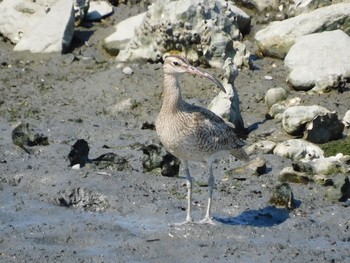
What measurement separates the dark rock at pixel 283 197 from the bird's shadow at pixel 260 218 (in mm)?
68

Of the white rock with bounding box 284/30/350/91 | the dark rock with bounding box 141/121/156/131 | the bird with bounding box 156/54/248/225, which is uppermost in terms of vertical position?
the bird with bounding box 156/54/248/225

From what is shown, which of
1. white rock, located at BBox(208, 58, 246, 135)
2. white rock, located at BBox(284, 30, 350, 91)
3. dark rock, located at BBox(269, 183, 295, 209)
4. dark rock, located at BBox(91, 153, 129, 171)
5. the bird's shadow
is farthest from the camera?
white rock, located at BBox(284, 30, 350, 91)

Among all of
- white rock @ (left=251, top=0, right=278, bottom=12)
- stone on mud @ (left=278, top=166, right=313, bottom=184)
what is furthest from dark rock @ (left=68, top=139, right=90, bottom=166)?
white rock @ (left=251, top=0, right=278, bottom=12)

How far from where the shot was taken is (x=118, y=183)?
11.8 meters

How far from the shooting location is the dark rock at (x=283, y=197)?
11.1 m

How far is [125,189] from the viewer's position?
1163 cm

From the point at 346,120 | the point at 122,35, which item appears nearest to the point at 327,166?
the point at 346,120

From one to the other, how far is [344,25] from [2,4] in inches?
235

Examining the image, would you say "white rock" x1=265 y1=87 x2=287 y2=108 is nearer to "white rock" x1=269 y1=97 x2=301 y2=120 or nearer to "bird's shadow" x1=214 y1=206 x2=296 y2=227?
"white rock" x1=269 y1=97 x2=301 y2=120

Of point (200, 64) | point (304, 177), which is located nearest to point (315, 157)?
point (304, 177)

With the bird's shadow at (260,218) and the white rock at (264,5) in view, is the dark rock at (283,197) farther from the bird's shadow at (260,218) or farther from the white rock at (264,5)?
the white rock at (264,5)

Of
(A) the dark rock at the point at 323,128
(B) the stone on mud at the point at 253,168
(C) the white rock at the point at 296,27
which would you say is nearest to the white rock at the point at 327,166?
(B) the stone on mud at the point at 253,168

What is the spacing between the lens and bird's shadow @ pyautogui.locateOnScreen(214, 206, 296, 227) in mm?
10820

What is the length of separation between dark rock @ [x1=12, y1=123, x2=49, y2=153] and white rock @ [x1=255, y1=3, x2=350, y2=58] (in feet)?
15.2
